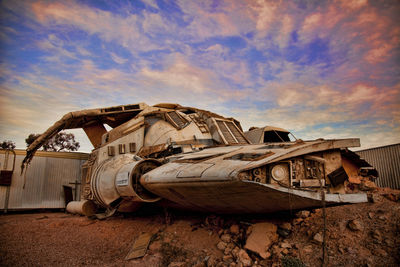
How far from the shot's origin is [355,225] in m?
4.64

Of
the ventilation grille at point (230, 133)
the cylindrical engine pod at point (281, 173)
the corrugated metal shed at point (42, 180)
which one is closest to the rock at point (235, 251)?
the cylindrical engine pod at point (281, 173)

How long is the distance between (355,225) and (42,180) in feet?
46.5

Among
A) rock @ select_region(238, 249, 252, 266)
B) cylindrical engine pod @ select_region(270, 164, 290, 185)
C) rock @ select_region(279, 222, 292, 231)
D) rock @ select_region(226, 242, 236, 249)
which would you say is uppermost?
cylindrical engine pod @ select_region(270, 164, 290, 185)

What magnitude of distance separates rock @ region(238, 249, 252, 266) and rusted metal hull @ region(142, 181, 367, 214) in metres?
0.69

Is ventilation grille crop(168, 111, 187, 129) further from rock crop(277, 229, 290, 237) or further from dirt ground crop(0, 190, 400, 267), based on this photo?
rock crop(277, 229, 290, 237)

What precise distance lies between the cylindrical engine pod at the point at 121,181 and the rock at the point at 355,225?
151 inches

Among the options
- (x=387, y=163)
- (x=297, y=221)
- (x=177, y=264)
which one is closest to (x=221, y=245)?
(x=177, y=264)

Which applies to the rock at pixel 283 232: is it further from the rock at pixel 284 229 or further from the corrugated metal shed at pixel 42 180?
the corrugated metal shed at pixel 42 180

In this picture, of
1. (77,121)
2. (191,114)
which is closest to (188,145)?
(191,114)

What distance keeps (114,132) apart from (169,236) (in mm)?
4561

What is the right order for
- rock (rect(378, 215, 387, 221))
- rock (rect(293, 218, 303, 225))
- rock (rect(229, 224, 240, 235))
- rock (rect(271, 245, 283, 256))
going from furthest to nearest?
rock (rect(229, 224, 240, 235)), rock (rect(293, 218, 303, 225)), rock (rect(378, 215, 387, 221)), rock (rect(271, 245, 283, 256))

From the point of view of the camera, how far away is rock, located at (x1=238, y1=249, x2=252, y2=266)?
14.8ft

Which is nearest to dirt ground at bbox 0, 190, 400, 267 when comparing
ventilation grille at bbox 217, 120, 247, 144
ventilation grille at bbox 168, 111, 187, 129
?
ventilation grille at bbox 217, 120, 247, 144

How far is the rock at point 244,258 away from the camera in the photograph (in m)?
4.51
